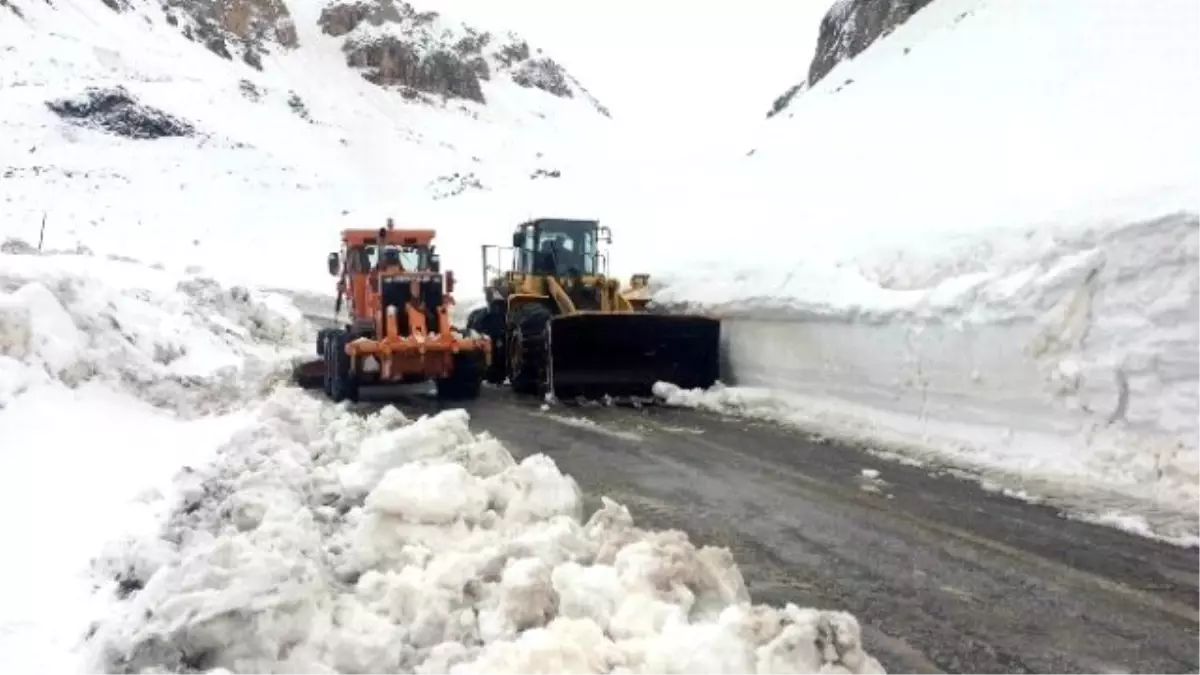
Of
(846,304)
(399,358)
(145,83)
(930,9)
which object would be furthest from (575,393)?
(145,83)

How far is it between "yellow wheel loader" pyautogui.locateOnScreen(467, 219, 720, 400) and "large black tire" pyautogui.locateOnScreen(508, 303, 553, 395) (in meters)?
0.01

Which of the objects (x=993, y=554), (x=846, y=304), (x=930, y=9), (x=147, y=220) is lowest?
(x=993, y=554)

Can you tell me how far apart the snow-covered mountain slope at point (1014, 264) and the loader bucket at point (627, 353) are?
2.46 feet

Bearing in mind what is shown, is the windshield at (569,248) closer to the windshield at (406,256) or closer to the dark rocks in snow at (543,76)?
the windshield at (406,256)

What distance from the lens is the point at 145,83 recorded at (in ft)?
155

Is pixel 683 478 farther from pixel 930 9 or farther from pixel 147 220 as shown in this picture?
pixel 147 220

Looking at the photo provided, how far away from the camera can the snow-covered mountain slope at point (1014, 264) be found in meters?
8.23

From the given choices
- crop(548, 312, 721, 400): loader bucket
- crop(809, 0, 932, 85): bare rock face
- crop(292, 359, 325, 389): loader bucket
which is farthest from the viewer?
crop(809, 0, 932, 85): bare rock face

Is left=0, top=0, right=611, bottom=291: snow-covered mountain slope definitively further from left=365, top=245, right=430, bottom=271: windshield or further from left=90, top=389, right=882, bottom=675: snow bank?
left=90, top=389, right=882, bottom=675: snow bank

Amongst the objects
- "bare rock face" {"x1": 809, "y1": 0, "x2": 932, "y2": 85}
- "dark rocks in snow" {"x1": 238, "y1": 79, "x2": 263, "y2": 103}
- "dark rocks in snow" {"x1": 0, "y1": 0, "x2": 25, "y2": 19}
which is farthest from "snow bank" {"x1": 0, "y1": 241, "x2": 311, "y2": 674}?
"dark rocks in snow" {"x1": 0, "y1": 0, "x2": 25, "y2": 19}

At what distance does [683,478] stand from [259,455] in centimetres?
312

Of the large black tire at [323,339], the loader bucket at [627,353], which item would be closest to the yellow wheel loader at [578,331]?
the loader bucket at [627,353]

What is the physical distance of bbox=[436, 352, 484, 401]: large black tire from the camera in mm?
12664

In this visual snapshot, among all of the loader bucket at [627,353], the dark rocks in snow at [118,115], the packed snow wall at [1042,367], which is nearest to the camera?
the packed snow wall at [1042,367]
